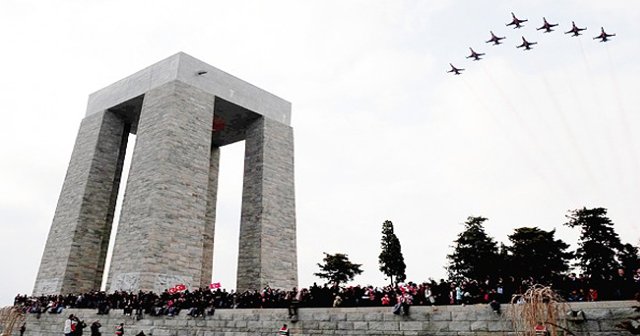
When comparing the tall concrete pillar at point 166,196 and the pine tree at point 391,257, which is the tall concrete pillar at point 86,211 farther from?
the pine tree at point 391,257

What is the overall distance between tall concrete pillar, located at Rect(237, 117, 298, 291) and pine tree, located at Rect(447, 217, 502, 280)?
1640 centimetres

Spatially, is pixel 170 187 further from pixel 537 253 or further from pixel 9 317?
pixel 537 253

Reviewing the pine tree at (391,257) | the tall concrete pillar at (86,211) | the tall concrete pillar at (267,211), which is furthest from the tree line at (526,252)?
the tall concrete pillar at (86,211)

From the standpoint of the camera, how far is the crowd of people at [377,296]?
28.0 feet

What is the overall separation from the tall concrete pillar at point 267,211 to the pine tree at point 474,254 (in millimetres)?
16396

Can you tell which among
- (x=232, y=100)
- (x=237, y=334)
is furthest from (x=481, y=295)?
(x=232, y=100)

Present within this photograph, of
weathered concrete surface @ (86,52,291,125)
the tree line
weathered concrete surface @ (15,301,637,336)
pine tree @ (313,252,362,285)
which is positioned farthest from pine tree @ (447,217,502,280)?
weathered concrete surface @ (15,301,637,336)

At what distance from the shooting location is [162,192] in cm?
1928

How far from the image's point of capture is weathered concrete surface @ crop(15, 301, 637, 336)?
25.3 feet

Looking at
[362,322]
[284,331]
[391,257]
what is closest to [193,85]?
[284,331]

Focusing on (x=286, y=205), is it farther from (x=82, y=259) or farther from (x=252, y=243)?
(x=82, y=259)

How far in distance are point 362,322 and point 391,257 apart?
85.2ft

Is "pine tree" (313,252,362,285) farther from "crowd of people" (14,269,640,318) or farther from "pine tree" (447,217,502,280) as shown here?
"crowd of people" (14,269,640,318)

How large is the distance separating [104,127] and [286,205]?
12.0 m
